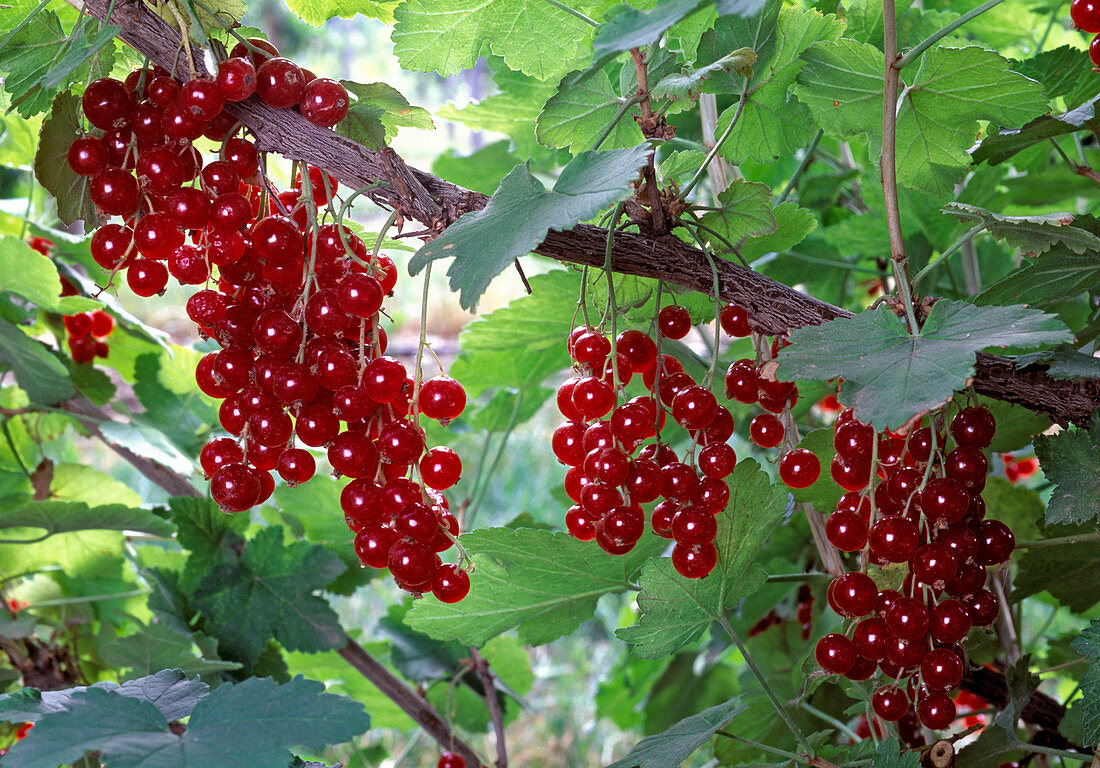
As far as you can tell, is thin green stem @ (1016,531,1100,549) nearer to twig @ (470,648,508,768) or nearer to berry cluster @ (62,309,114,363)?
twig @ (470,648,508,768)

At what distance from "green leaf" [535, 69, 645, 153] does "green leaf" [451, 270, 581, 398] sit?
12cm

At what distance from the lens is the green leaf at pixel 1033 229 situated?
524 mm

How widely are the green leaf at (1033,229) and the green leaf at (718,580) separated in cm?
20

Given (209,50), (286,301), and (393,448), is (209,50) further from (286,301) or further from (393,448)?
(393,448)

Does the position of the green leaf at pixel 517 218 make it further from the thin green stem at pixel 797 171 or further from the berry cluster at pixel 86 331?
the berry cluster at pixel 86 331

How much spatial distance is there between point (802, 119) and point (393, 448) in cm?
40

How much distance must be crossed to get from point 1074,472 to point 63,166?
642 mm

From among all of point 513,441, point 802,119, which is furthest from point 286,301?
point 513,441

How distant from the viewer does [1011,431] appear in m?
0.67

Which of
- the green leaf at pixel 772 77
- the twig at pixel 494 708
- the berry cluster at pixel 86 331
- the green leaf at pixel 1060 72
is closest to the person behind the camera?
the green leaf at pixel 772 77

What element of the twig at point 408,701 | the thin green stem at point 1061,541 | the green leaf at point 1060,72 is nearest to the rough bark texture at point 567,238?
the thin green stem at point 1061,541

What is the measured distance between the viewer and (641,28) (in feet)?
1.29

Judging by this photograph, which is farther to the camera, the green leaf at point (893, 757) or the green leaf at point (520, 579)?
the green leaf at point (520, 579)

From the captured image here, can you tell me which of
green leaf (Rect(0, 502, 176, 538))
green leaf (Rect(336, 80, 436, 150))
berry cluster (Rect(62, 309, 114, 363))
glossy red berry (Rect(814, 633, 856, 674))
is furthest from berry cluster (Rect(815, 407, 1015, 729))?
berry cluster (Rect(62, 309, 114, 363))
